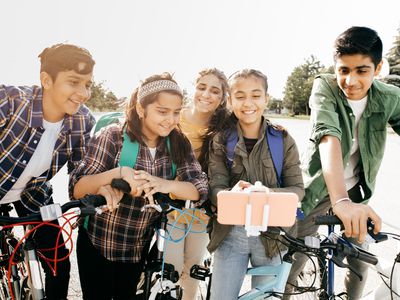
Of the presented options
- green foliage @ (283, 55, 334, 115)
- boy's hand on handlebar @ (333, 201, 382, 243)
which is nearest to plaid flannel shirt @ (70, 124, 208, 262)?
boy's hand on handlebar @ (333, 201, 382, 243)

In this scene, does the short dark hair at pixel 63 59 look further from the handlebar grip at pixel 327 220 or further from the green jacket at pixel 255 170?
the handlebar grip at pixel 327 220

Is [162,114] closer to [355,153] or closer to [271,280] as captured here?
[271,280]

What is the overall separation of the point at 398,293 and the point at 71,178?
1.84m

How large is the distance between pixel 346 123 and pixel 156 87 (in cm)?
120

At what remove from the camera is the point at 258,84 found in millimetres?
2270

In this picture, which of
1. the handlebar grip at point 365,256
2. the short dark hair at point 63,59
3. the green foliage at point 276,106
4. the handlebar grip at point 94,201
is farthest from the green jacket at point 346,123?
the green foliage at point 276,106

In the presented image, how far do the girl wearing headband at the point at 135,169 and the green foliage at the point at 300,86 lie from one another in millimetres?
62804

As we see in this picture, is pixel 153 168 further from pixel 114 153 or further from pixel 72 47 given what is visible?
pixel 72 47

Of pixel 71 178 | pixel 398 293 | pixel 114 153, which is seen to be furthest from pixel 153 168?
pixel 398 293

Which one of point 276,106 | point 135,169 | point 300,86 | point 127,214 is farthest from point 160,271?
point 276,106

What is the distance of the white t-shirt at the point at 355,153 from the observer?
7.72ft

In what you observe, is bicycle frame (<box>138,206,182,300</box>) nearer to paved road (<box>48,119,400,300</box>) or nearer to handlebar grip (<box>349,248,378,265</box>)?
handlebar grip (<box>349,248,378,265</box>)

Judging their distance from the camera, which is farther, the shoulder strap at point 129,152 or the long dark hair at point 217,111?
the long dark hair at point 217,111

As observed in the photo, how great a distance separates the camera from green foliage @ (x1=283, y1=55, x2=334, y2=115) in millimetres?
63750
